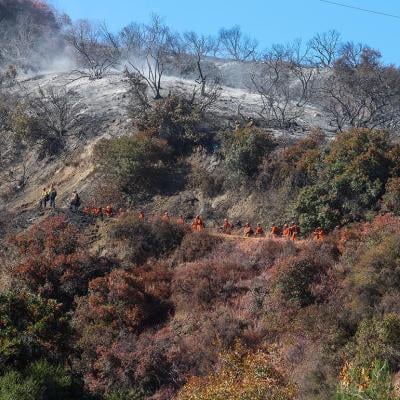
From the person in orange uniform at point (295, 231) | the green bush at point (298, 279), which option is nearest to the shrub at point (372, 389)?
the green bush at point (298, 279)

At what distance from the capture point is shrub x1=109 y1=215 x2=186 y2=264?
29.2m

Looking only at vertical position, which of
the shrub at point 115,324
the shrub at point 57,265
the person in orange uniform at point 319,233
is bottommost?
the shrub at point 115,324

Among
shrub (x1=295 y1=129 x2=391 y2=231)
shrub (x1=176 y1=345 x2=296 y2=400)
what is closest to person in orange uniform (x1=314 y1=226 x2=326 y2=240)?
shrub (x1=295 y1=129 x2=391 y2=231)

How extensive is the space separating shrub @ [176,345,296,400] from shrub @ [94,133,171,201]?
17428 millimetres

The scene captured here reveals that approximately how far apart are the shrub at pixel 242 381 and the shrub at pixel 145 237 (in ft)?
29.6

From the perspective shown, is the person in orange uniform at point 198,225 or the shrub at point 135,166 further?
the shrub at point 135,166

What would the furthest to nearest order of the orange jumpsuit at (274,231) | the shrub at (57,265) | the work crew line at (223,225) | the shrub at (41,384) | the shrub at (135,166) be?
the shrub at (135,166)
the orange jumpsuit at (274,231)
the work crew line at (223,225)
the shrub at (57,265)
the shrub at (41,384)

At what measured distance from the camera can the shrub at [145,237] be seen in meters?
29.2

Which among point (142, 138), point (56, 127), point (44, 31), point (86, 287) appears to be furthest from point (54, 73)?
point (86, 287)

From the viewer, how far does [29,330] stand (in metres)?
20.6

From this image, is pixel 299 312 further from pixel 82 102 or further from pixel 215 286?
pixel 82 102

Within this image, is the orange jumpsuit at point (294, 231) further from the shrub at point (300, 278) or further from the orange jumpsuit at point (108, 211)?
the orange jumpsuit at point (108, 211)

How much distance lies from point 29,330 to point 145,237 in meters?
9.48

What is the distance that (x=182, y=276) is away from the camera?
86.4 feet
